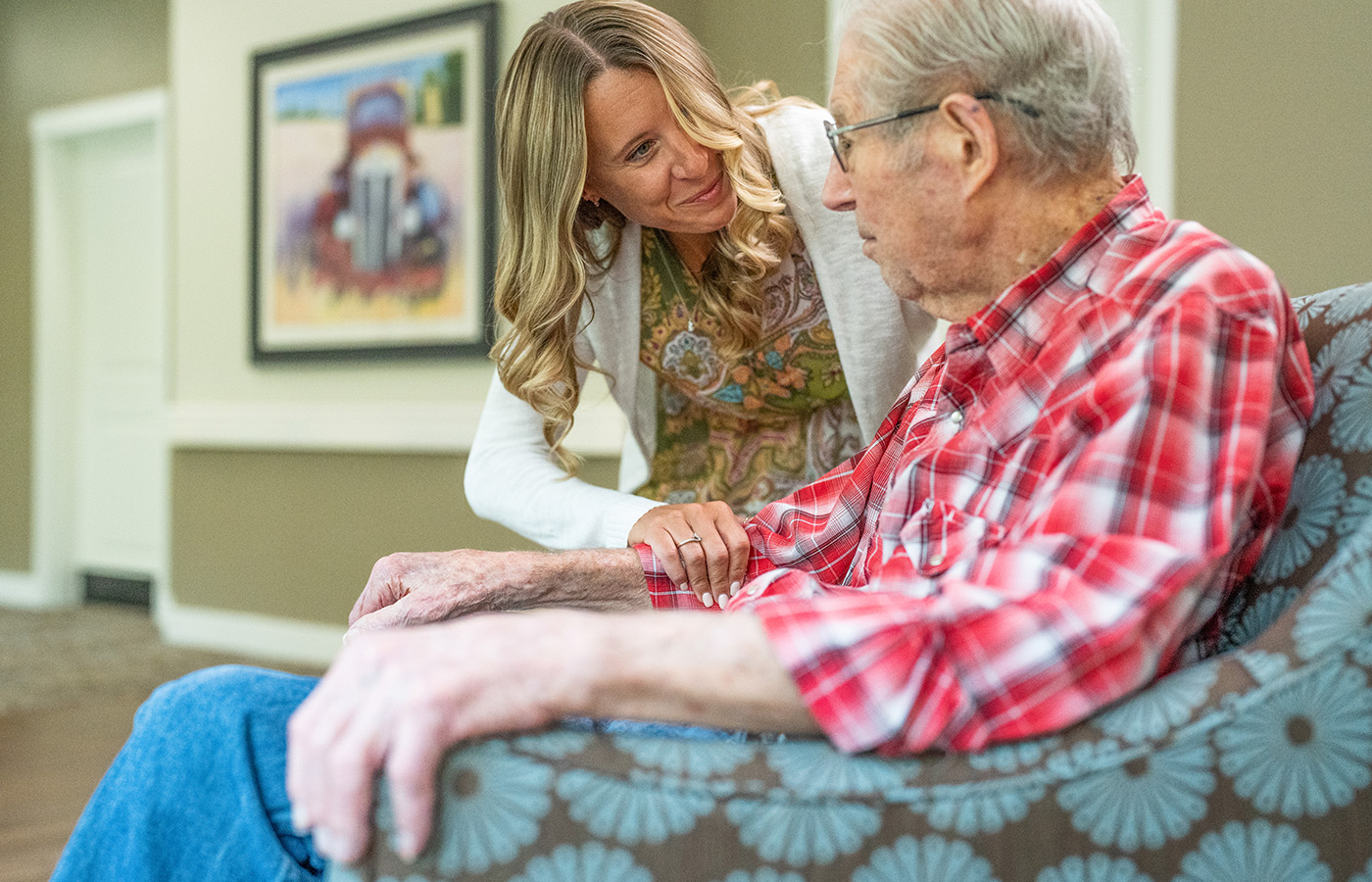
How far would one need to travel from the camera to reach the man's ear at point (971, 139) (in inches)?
37.0

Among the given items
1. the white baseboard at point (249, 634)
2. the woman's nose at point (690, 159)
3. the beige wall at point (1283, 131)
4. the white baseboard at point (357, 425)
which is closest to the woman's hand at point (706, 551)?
the woman's nose at point (690, 159)

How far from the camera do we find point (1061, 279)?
946 millimetres

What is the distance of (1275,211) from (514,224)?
80.6 inches

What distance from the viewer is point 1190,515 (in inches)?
28.8

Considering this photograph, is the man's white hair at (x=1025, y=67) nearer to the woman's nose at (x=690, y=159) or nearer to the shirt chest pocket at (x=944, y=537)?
the shirt chest pocket at (x=944, y=537)

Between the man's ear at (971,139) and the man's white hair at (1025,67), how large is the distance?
13mm

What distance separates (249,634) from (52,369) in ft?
7.50

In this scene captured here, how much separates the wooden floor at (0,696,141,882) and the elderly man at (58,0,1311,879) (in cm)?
176

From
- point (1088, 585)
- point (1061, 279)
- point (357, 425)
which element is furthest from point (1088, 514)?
point (357, 425)

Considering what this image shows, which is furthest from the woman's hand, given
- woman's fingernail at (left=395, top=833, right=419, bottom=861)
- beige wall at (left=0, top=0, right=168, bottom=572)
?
beige wall at (left=0, top=0, right=168, bottom=572)

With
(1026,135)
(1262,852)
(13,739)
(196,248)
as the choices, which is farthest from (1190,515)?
(196,248)

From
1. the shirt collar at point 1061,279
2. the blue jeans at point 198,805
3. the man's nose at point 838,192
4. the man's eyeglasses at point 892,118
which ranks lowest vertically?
the blue jeans at point 198,805

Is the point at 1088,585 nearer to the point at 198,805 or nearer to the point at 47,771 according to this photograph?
the point at 198,805

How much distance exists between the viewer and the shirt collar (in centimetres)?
94
